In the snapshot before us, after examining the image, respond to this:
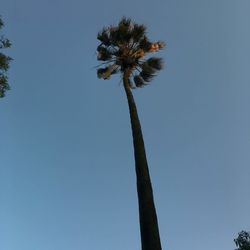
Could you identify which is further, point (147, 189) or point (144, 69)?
point (144, 69)

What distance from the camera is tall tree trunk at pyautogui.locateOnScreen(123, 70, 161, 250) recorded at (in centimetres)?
1203

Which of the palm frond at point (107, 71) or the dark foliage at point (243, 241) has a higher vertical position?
the palm frond at point (107, 71)

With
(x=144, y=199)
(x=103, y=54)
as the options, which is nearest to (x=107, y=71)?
(x=103, y=54)

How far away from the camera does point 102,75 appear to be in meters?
21.7

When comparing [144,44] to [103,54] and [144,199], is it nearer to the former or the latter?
[103,54]

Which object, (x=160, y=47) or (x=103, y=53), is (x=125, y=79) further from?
(x=160, y=47)

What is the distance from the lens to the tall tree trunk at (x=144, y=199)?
1203 cm

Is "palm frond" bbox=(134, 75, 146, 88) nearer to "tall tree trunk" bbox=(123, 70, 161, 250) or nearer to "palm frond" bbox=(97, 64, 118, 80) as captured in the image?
"palm frond" bbox=(97, 64, 118, 80)

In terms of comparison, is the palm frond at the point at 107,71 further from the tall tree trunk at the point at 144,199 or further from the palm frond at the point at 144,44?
the tall tree trunk at the point at 144,199

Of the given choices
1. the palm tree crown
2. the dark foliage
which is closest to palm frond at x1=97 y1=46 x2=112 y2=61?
the palm tree crown

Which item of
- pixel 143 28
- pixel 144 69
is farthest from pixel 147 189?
pixel 143 28

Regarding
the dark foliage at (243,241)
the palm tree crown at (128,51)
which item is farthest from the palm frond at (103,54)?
the dark foliage at (243,241)

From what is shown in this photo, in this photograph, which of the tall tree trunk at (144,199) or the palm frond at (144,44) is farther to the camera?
the palm frond at (144,44)

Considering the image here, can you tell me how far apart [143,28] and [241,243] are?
35.8 feet
